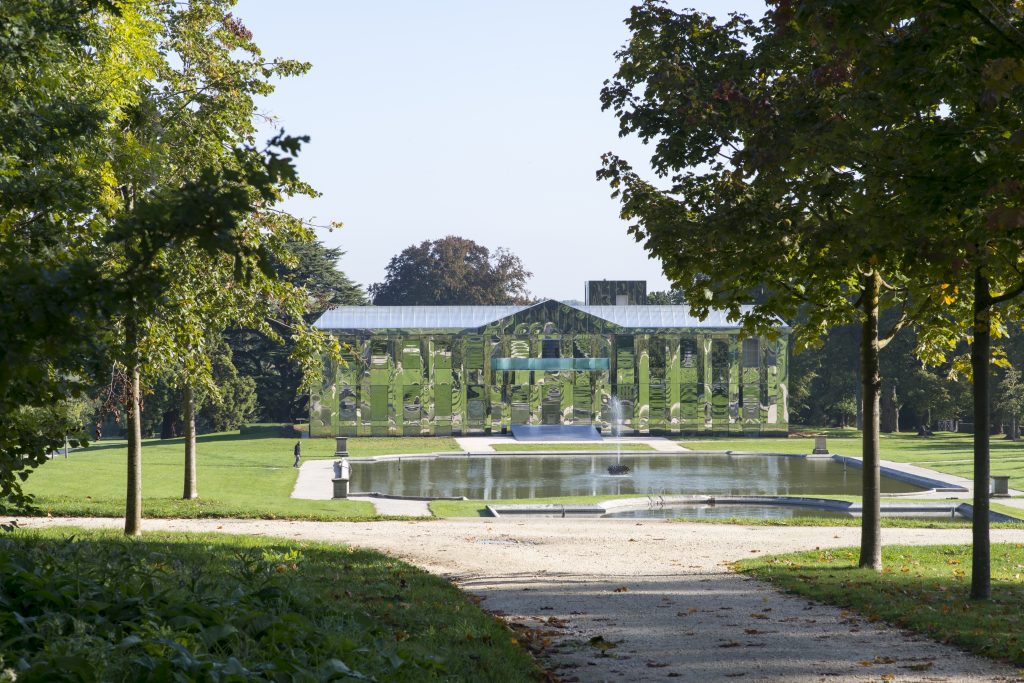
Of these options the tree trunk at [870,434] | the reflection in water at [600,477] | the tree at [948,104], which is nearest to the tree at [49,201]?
the tree at [948,104]

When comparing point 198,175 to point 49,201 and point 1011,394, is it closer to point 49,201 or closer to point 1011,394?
point 49,201

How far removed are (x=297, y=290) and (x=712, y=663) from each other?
9.97 m

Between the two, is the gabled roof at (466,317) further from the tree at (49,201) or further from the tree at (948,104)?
the tree at (948,104)

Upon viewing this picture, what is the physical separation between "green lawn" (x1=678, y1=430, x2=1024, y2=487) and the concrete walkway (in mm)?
18494

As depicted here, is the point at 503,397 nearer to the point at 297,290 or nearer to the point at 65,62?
the point at 297,290

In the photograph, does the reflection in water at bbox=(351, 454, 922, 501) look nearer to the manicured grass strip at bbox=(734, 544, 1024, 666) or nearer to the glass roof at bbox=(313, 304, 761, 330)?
the glass roof at bbox=(313, 304, 761, 330)

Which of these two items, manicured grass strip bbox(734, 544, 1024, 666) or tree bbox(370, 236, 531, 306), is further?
tree bbox(370, 236, 531, 306)

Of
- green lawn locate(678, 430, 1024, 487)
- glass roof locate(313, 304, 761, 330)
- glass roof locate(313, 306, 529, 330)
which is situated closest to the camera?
green lawn locate(678, 430, 1024, 487)

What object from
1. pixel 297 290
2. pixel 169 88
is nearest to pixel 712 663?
pixel 297 290

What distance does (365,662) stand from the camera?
19.8ft

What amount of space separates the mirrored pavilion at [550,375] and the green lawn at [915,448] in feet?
8.46

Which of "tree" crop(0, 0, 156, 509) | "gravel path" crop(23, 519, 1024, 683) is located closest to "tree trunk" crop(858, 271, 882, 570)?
"gravel path" crop(23, 519, 1024, 683)

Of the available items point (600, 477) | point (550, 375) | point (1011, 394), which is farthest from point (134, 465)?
point (1011, 394)

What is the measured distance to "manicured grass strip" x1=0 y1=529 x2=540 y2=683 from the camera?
16.4ft
